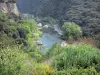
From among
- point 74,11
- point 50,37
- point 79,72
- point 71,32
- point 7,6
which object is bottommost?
point 50,37

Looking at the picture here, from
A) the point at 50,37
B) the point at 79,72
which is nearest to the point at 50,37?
the point at 50,37

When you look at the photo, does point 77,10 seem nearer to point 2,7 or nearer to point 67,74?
point 2,7

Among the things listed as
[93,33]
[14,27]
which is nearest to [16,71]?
[14,27]

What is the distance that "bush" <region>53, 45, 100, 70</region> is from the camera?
792 inches

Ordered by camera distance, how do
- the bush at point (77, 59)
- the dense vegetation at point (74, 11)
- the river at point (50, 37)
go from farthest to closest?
the river at point (50, 37) → the dense vegetation at point (74, 11) → the bush at point (77, 59)

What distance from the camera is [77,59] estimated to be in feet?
67.1

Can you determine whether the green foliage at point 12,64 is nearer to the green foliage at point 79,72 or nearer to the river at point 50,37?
the green foliage at point 79,72

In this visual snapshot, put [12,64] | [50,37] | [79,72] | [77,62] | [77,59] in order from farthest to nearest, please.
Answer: [50,37] < [77,59] < [77,62] < [79,72] < [12,64]

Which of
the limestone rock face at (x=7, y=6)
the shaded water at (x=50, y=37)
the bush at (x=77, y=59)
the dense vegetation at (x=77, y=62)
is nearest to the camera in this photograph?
the dense vegetation at (x=77, y=62)

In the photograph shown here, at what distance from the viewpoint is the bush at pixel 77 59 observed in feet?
66.0

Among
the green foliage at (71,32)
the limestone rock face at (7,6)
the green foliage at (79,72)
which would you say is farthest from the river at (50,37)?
the green foliage at (79,72)

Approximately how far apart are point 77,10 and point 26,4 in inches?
1411

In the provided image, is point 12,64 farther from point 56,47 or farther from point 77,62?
point 56,47

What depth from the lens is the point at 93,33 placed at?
41.0 m
